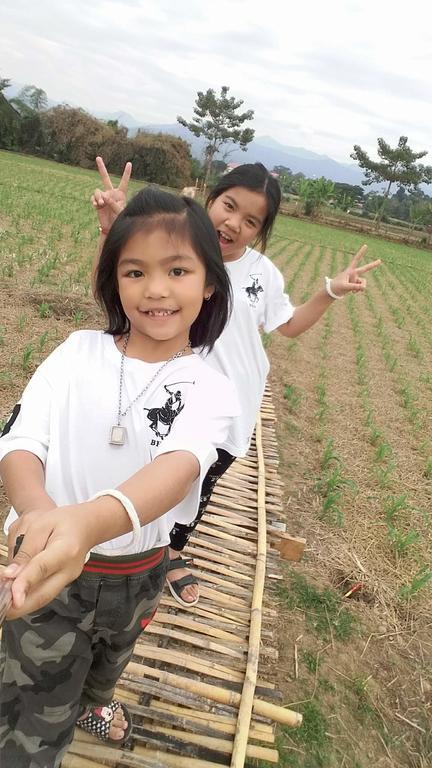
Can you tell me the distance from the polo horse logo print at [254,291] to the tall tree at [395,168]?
129 feet

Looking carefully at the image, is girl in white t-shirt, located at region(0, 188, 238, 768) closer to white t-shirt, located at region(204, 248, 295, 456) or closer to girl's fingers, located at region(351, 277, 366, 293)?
white t-shirt, located at region(204, 248, 295, 456)

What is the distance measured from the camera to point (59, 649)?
4.30 ft

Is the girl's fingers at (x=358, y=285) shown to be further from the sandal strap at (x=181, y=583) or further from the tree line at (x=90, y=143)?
the tree line at (x=90, y=143)

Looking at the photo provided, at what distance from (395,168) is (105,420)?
4362cm

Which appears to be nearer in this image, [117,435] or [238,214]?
[117,435]

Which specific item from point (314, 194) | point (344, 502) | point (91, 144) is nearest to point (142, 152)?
point (91, 144)

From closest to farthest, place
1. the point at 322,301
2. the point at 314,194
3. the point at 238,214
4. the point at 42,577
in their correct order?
→ the point at 42,577 < the point at 238,214 < the point at 322,301 < the point at 314,194

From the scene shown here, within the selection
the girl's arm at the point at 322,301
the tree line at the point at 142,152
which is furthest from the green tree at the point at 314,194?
the girl's arm at the point at 322,301

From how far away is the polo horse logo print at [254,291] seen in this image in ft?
7.35

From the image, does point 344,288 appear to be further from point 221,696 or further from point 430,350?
point 430,350

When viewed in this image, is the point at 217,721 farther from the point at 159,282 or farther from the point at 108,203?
the point at 108,203

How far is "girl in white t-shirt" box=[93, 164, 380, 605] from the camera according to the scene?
2.06m

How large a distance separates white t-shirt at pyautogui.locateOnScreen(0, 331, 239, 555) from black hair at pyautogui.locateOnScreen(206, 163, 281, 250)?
1.03 metres

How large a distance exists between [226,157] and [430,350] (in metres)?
41.1
